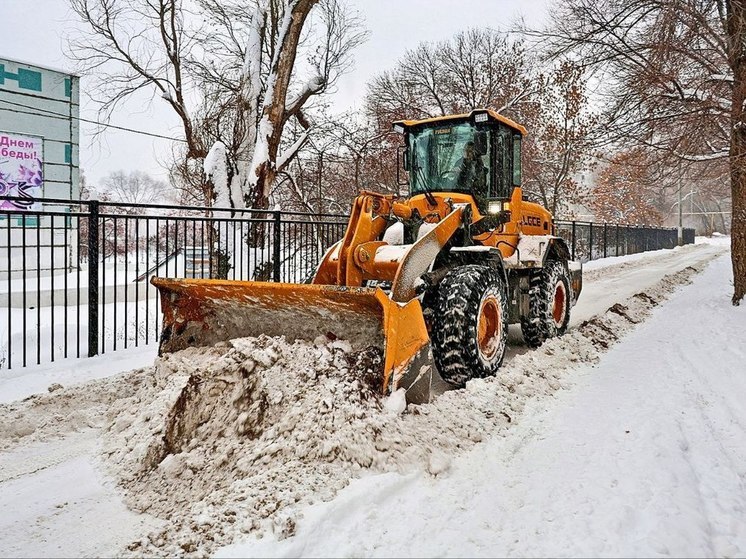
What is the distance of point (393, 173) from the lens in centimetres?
1769

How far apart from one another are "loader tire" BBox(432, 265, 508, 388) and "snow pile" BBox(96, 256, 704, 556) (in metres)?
0.19

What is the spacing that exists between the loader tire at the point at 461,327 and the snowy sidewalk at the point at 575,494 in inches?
24.7

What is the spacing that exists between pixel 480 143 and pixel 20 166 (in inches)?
442

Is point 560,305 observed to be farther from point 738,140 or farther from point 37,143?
point 37,143

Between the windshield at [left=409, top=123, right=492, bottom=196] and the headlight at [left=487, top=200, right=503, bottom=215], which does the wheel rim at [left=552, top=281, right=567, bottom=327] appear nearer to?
the headlight at [left=487, top=200, right=503, bottom=215]

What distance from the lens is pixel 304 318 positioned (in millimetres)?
3857

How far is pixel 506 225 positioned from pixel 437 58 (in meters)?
19.9

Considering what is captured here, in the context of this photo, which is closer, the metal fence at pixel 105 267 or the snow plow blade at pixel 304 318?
the snow plow blade at pixel 304 318

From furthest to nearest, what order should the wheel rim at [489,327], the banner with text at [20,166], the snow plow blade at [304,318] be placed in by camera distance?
1. the banner with text at [20,166]
2. the wheel rim at [489,327]
3. the snow plow blade at [304,318]

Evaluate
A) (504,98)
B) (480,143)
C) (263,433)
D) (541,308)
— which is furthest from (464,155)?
(504,98)

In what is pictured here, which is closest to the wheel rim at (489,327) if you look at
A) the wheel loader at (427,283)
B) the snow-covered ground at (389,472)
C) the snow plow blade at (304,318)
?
the wheel loader at (427,283)

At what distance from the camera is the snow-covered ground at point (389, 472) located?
2.27 meters

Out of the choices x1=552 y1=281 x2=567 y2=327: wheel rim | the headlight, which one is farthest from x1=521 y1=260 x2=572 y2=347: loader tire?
the headlight

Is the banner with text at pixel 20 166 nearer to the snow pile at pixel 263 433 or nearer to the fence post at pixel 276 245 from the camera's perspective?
the fence post at pixel 276 245
